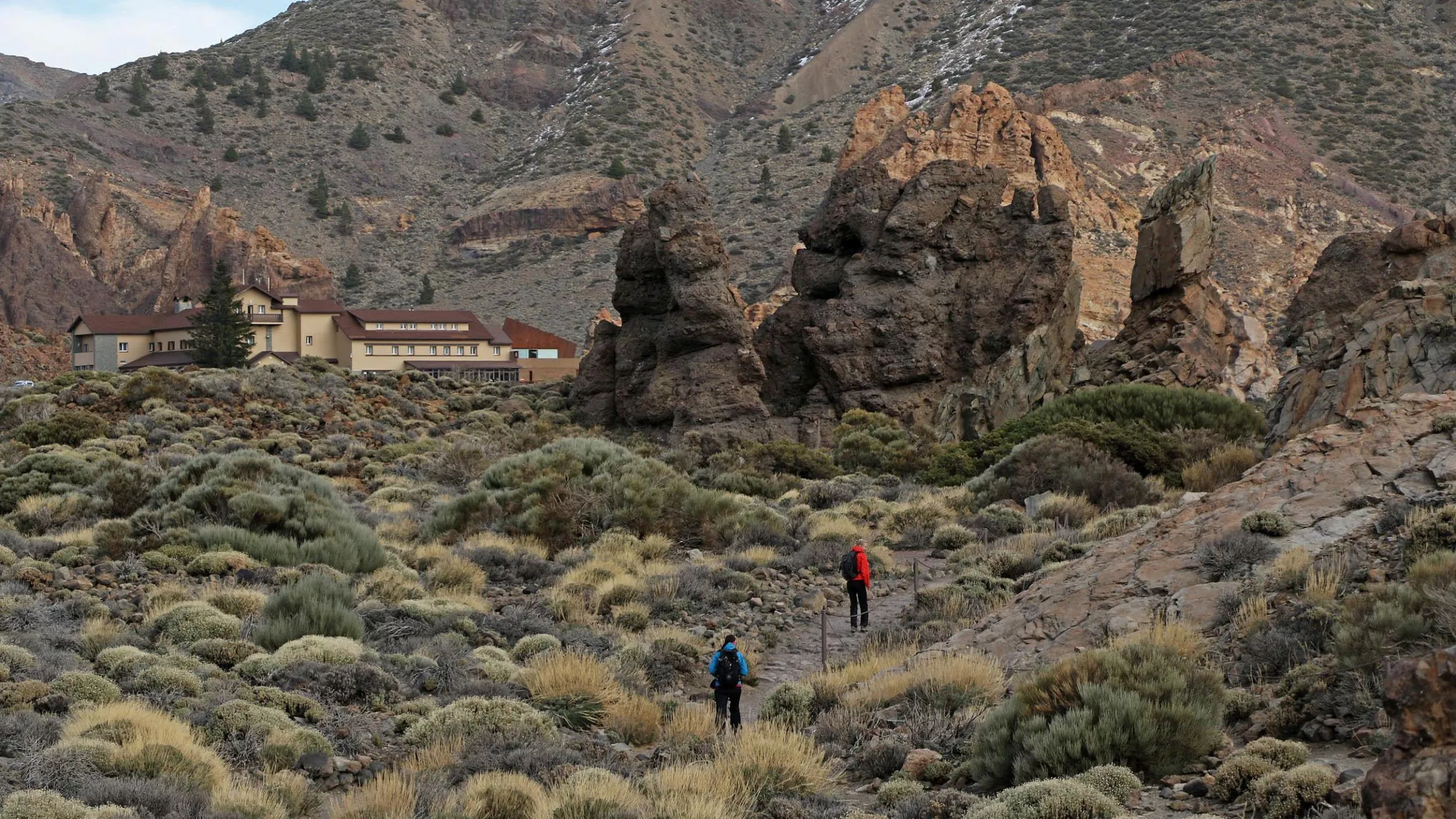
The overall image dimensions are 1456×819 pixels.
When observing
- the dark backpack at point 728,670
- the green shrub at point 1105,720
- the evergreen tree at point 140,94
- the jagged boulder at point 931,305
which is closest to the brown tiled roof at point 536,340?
the jagged boulder at point 931,305

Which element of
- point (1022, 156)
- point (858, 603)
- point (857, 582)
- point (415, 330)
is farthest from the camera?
point (1022, 156)

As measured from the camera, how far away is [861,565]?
1723 cm

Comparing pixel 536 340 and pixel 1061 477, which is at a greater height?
pixel 536 340

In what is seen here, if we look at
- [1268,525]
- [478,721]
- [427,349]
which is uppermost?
[427,349]

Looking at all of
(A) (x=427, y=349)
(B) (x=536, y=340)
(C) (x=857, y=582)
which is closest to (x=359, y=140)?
(B) (x=536, y=340)

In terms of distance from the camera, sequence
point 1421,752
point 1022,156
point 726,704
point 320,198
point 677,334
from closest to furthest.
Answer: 1. point 1421,752
2. point 726,704
3. point 677,334
4. point 1022,156
5. point 320,198

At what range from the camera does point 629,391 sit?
41.5 meters

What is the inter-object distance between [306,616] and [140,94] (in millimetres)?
110381

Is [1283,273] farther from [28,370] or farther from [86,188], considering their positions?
[86,188]

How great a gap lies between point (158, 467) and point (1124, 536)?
19.4 metres

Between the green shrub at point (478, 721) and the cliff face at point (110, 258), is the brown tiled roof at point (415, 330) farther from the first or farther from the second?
the green shrub at point (478, 721)

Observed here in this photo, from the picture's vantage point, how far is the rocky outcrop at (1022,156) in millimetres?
69625

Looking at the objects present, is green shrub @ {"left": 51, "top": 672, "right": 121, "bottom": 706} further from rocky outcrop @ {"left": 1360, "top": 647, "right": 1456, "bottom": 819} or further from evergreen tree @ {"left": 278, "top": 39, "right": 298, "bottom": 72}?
evergreen tree @ {"left": 278, "top": 39, "right": 298, "bottom": 72}

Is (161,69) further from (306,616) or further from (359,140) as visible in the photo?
(306,616)
